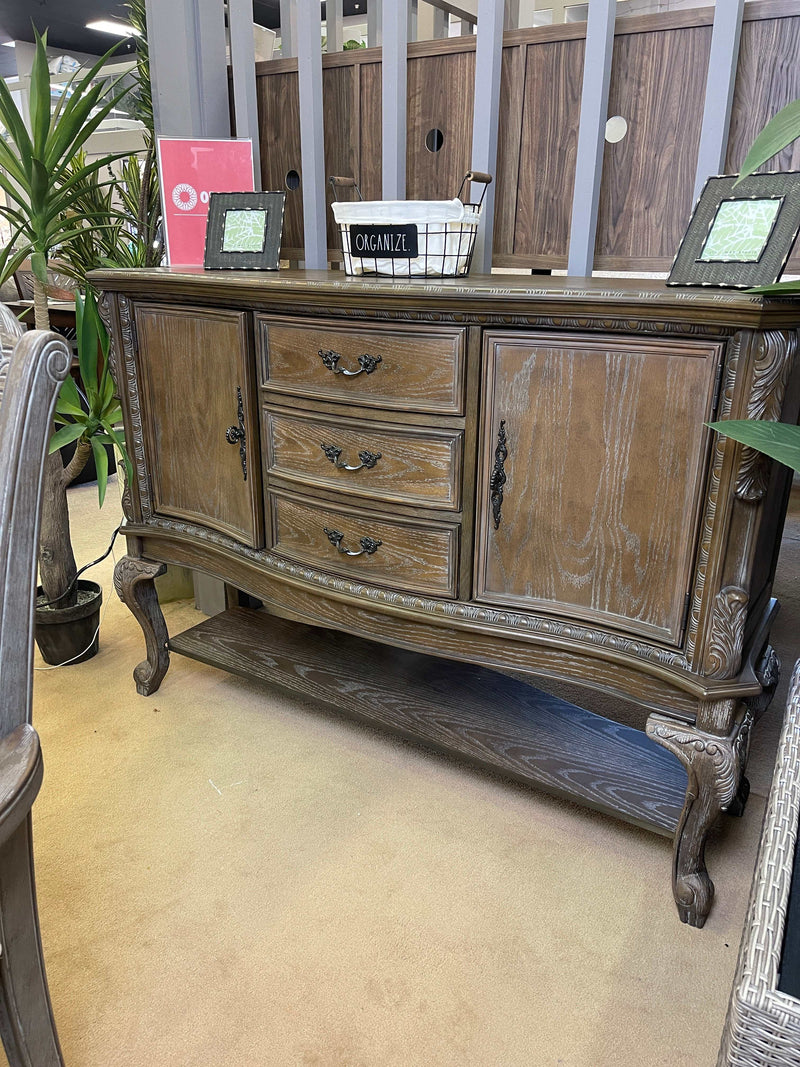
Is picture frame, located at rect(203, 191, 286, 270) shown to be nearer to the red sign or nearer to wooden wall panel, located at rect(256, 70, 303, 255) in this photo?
the red sign

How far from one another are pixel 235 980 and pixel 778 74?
176 centimetres

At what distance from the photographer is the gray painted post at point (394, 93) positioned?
5.46 feet

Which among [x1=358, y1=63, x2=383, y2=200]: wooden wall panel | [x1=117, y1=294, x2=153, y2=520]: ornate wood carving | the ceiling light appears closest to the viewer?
[x1=117, y1=294, x2=153, y2=520]: ornate wood carving

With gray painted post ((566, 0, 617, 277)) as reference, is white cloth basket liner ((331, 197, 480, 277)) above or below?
below

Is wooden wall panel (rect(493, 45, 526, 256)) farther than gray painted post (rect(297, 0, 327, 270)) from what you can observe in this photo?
No

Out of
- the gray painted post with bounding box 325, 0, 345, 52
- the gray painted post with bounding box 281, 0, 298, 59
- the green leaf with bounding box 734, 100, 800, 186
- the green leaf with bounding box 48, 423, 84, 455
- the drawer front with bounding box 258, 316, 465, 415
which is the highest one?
the gray painted post with bounding box 325, 0, 345, 52

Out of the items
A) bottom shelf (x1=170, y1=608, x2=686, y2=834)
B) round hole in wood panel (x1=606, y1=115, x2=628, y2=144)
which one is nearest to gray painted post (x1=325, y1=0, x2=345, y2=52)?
round hole in wood panel (x1=606, y1=115, x2=628, y2=144)

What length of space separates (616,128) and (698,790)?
124 centimetres

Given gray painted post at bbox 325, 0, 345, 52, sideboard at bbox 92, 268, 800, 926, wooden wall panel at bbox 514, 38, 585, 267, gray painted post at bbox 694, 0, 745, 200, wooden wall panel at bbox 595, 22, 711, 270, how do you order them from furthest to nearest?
gray painted post at bbox 325, 0, 345, 52 < wooden wall panel at bbox 514, 38, 585, 267 < wooden wall panel at bbox 595, 22, 711, 270 < gray painted post at bbox 694, 0, 745, 200 < sideboard at bbox 92, 268, 800, 926

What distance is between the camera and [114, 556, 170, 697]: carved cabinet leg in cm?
188

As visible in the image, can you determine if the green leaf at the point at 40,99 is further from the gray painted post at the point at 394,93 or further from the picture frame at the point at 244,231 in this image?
the gray painted post at the point at 394,93

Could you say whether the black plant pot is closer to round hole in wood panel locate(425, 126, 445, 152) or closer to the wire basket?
the wire basket

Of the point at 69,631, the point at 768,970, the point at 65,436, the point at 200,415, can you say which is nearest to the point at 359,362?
the point at 200,415

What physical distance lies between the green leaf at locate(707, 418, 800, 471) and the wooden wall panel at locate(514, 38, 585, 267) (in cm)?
98
